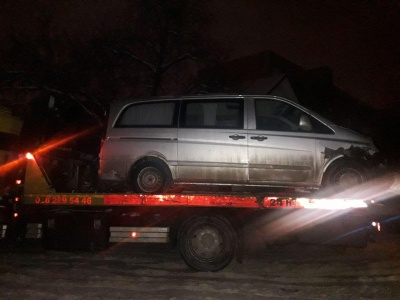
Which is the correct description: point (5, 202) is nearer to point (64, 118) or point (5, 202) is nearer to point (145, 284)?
point (64, 118)

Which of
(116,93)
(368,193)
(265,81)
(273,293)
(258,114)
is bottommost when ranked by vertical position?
(273,293)

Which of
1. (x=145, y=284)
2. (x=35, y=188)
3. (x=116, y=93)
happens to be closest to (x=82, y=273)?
(x=145, y=284)

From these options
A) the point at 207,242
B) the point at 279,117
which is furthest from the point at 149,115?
the point at 207,242

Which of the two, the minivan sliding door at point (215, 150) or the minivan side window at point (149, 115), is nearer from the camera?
the minivan sliding door at point (215, 150)

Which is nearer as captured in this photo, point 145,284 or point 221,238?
point 145,284

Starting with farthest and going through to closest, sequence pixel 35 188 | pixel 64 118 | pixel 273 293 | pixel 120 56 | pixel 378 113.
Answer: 1. pixel 378 113
2. pixel 120 56
3. pixel 64 118
4. pixel 35 188
5. pixel 273 293

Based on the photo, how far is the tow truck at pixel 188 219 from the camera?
6559 millimetres

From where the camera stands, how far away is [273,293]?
5629mm

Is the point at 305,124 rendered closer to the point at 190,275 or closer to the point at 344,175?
the point at 344,175

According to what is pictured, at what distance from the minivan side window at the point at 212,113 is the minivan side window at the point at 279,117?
1.01 ft

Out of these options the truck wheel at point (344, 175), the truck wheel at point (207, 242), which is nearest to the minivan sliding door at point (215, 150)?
the truck wheel at point (207, 242)

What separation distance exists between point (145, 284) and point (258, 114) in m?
3.01

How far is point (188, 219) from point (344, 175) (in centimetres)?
239

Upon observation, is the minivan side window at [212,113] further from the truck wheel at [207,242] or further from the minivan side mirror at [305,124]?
the truck wheel at [207,242]
